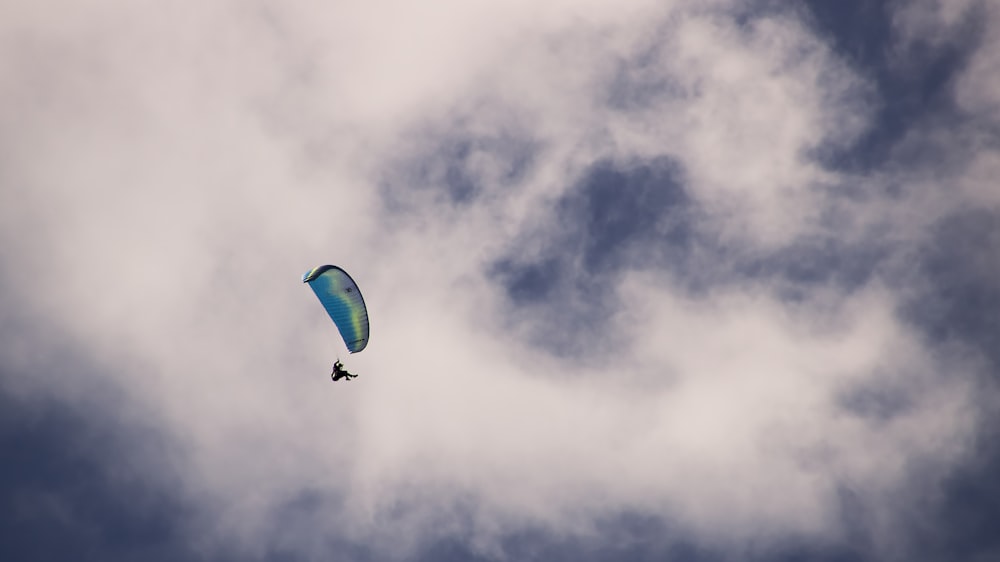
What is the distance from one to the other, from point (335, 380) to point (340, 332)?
2.71m

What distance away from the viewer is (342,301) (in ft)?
161

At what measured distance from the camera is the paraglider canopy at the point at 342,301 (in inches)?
1901

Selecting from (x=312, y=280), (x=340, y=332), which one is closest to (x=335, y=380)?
(x=340, y=332)

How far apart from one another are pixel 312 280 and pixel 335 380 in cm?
597

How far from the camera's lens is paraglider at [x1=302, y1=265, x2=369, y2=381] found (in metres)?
48.3

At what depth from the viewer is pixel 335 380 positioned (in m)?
49.8

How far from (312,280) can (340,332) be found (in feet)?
12.1

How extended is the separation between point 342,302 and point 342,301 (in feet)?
0.21

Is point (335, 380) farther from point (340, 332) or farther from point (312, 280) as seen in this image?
point (312, 280)

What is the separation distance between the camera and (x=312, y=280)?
157 ft

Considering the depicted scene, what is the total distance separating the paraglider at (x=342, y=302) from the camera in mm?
48312

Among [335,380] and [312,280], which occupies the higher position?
[312,280]

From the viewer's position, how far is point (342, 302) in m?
49.1

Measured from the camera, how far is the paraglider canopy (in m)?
48.3
